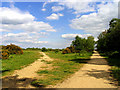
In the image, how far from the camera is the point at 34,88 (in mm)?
5371

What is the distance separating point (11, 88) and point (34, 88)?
1159mm

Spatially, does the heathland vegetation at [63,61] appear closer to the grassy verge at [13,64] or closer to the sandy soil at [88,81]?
the grassy verge at [13,64]

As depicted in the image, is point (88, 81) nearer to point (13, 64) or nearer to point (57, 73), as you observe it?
point (57, 73)

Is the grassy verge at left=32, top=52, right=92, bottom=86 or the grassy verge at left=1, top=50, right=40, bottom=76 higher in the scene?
the grassy verge at left=1, top=50, right=40, bottom=76

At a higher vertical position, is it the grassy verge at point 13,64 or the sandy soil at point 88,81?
the grassy verge at point 13,64

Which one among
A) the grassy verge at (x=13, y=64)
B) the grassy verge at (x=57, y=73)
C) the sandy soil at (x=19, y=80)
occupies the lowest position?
the grassy verge at (x=57, y=73)

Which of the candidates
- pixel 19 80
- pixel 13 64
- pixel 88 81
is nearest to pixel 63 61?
pixel 13 64

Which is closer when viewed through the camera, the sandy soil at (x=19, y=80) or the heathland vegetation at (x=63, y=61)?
→ the sandy soil at (x=19, y=80)

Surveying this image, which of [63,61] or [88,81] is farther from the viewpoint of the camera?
[63,61]

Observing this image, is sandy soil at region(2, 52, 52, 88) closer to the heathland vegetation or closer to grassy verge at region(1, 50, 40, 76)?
the heathland vegetation

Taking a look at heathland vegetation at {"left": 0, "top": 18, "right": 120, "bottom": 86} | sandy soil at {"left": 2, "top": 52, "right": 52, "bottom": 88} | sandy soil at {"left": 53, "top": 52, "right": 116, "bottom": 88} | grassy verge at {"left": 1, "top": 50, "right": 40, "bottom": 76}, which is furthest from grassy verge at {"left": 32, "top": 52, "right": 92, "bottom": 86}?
grassy verge at {"left": 1, "top": 50, "right": 40, "bottom": 76}

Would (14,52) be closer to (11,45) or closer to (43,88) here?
(11,45)

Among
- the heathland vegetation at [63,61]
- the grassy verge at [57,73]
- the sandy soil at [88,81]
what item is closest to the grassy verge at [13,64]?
the heathland vegetation at [63,61]

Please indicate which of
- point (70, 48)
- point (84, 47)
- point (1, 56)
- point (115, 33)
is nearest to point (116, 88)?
point (115, 33)
